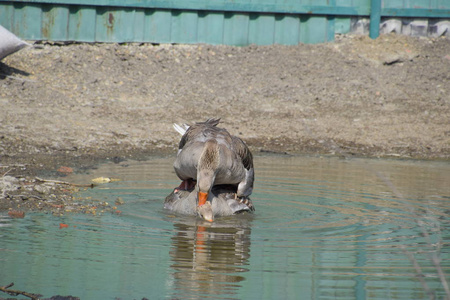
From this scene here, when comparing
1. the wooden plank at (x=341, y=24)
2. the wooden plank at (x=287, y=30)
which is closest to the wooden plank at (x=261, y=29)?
the wooden plank at (x=287, y=30)

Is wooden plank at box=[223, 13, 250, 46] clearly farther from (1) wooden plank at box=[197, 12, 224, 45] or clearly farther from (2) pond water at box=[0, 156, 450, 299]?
(2) pond water at box=[0, 156, 450, 299]

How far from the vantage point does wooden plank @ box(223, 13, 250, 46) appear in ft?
46.1

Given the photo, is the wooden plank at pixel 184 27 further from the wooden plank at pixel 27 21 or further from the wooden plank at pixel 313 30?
the wooden plank at pixel 27 21

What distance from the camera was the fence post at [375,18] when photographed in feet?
46.8

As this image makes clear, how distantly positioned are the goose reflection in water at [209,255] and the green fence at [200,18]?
761 cm

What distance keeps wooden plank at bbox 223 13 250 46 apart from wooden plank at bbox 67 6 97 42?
274 centimetres

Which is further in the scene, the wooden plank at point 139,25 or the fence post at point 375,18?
the fence post at point 375,18

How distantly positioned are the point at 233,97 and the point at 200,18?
2.12m

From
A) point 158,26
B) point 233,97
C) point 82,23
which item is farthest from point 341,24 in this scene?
point 82,23

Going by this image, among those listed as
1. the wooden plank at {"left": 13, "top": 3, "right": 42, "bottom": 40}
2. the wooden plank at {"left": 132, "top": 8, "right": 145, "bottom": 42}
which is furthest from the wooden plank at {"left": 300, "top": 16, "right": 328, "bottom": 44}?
the wooden plank at {"left": 13, "top": 3, "right": 42, "bottom": 40}

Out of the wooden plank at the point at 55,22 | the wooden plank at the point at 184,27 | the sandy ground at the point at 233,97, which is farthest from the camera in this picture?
the wooden plank at the point at 184,27

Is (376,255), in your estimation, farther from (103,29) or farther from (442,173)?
(103,29)

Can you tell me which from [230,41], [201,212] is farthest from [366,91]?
[201,212]

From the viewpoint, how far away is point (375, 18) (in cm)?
1441
